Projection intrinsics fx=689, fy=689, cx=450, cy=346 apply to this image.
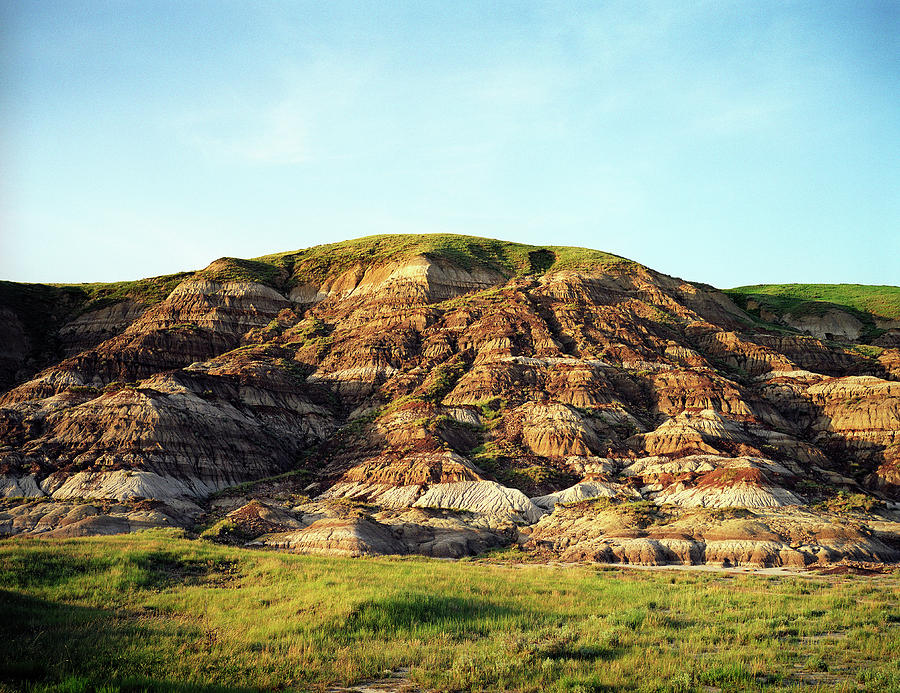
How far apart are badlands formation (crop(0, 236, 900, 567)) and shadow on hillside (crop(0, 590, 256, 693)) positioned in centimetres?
3213

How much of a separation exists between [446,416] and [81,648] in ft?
231

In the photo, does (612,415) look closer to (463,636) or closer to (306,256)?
(463,636)

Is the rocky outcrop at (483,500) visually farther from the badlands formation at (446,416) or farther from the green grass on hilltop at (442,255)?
the green grass on hilltop at (442,255)

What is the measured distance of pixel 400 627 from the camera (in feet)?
80.2

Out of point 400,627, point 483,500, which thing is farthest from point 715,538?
point 400,627

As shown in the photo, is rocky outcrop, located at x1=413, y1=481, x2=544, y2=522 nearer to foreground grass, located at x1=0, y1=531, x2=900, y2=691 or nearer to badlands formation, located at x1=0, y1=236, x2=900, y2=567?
badlands formation, located at x1=0, y1=236, x2=900, y2=567

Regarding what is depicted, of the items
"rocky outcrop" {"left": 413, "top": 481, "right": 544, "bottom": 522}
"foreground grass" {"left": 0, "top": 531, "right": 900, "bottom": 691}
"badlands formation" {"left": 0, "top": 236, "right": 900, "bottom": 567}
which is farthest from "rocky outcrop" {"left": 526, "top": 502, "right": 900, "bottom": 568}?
"foreground grass" {"left": 0, "top": 531, "right": 900, "bottom": 691}

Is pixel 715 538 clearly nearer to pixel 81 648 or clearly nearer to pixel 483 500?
pixel 483 500

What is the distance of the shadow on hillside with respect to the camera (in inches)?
623

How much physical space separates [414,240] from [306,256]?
2559 cm

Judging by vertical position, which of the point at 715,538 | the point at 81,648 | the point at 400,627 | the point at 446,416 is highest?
the point at 446,416

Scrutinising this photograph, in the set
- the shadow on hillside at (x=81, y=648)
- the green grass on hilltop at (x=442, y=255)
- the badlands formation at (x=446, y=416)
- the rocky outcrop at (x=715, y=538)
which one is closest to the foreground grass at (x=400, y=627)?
the shadow on hillside at (x=81, y=648)

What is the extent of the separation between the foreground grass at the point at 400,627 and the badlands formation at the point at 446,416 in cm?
1936

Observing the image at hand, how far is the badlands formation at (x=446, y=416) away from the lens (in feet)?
202
